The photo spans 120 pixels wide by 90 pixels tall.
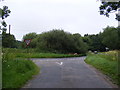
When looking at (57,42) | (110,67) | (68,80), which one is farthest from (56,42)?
(68,80)

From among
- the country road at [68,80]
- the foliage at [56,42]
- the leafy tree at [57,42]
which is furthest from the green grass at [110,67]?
the leafy tree at [57,42]

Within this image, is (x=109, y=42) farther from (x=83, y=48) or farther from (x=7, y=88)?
(x=7, y=88)

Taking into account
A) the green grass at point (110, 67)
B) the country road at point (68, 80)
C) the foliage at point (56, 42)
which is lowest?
the country road at point (68, 80)

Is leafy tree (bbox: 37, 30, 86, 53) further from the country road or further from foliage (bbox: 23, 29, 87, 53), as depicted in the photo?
the country road

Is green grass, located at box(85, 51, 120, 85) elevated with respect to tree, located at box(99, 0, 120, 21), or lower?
lower

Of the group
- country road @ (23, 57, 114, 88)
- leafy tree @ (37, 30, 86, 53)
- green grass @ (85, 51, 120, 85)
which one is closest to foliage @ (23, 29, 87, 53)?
leafy tree @ (37, 30, 86, 53)

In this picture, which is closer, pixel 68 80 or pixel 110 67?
pixel 68 80

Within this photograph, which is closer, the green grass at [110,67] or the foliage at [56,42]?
the green grass at [110,67]

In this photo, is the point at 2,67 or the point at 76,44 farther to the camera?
the point at 76,44

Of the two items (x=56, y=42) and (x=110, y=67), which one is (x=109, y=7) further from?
(x=56, y=42)

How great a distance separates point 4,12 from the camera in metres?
16.3

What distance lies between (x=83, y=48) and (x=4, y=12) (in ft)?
163

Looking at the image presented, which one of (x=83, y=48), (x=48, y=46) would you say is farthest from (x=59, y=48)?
(x=83, y=48)

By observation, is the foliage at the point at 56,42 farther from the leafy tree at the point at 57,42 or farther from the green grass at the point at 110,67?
the green grass at the point at 110,67
